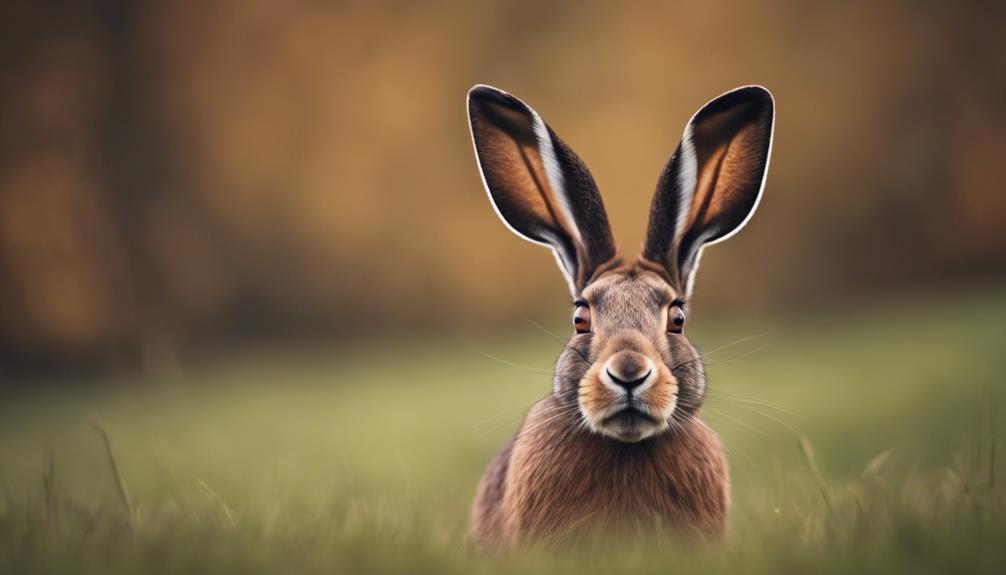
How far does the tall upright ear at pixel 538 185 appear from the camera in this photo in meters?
3.64

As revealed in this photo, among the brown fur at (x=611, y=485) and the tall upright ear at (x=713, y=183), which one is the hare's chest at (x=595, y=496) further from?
the tall upright ear at (x=713, y=183)

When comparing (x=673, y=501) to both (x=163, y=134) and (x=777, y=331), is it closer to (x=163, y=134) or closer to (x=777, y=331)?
(x=777, y=331)

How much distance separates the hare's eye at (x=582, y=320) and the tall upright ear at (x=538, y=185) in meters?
0.22

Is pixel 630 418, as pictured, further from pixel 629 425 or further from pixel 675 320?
pixel 675 320

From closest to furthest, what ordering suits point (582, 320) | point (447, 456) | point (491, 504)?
1. point (582, 320)
2. point (491, 504)
3. point (447, 456)

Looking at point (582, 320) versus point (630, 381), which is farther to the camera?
point (582, 320)

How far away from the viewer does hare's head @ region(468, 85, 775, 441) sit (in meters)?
3.37

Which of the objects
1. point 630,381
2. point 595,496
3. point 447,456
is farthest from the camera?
point 447,456

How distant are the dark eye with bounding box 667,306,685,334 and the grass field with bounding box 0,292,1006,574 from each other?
313mm

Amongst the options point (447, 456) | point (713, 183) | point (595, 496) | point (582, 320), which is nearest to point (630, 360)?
point (582, 320)

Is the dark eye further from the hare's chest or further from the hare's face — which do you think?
the hare's chest

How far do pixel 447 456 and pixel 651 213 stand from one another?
3.51 metres

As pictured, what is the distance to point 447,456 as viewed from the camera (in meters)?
6.61

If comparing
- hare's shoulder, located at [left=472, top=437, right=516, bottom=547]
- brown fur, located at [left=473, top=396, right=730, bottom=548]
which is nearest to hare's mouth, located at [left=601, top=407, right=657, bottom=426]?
brown fur, located at [left=473, top=396, right=730, bottom=548]
